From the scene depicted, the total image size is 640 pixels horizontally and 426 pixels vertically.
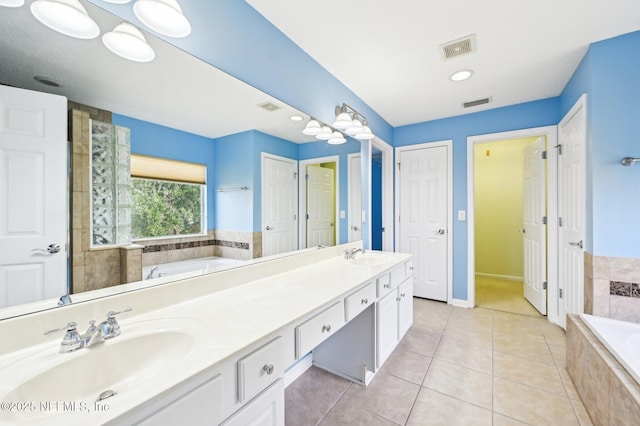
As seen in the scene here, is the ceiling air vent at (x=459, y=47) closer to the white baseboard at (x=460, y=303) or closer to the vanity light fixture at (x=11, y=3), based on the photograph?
the vanity light fixture at (x=11, y=3)

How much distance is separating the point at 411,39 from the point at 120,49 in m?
1.72

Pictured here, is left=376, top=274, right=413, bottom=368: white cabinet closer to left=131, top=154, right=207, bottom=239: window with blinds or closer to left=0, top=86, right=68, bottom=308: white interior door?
left=131, top=154, right=207, bottom=239: window with blinds

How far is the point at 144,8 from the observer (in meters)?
1.00

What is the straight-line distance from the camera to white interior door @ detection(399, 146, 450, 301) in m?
3.27

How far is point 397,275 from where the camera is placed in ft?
6.90

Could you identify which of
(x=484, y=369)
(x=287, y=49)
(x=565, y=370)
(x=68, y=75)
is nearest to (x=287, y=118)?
(x=287, y=49)

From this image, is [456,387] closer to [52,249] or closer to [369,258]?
[369,258]

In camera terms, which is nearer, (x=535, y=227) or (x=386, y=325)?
(x=386, y=325)

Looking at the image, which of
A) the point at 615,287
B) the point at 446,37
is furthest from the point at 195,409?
the point at 615,287

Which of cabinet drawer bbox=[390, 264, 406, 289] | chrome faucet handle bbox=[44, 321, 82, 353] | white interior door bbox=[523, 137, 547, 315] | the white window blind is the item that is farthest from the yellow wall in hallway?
chrome faucet handle bbox=[44, 321, 82, 353]

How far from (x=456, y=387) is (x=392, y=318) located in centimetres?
56

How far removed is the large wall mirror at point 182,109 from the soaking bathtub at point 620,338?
179 cm

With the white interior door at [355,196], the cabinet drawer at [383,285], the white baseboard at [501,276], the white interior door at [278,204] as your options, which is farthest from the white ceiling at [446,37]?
the white baseboard at [501,276]

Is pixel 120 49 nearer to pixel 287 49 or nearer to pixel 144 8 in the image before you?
pixel 144 8
